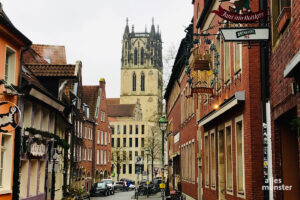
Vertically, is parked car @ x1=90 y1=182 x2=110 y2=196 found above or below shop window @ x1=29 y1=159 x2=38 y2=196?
below

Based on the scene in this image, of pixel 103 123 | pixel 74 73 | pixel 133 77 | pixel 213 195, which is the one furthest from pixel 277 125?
pixel 133 77

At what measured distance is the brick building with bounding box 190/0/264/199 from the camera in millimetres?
12531

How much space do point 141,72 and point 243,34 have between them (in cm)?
14533

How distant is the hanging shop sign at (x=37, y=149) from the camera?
19875 mm

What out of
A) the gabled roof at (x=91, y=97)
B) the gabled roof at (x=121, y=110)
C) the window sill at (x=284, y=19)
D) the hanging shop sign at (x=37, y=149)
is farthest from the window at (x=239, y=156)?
the gabled roof at (x=121, y=110)

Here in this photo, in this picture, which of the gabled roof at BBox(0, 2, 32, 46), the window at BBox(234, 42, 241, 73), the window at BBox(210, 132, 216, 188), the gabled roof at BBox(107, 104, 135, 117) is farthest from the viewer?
the gabled roof at BBox(107, 104, 135, 117)

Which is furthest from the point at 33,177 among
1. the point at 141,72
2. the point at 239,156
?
the point at 141,72

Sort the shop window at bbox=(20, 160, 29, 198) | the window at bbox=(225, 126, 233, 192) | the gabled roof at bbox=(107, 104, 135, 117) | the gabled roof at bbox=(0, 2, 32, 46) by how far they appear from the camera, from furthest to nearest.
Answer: the gabled roof at bbox=(107, 104, 135, 117) → the shop window at bbox=(20, 160, 29, 198) → the window at bbox=(225, 126, 233, 192) → the gabled roof at bbox=(0, 2, 32, 46)

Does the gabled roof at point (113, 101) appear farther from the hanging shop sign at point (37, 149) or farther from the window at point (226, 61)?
Answer: the window at point (226, 61)

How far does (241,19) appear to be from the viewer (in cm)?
947

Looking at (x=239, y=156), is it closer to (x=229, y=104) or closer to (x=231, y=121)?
(x=231, y=121)

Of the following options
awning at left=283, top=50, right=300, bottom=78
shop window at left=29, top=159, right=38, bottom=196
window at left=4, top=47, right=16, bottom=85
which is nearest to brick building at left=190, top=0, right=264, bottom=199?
awning at left=283, top=50, right=300, bottom=78

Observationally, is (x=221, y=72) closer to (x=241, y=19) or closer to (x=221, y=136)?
(x=221, y=136)

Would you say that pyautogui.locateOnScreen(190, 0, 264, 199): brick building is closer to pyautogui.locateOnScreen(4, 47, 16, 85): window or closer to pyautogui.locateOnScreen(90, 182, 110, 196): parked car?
pyautogui.locateOnScreen(4, 47, 16, 85): window
